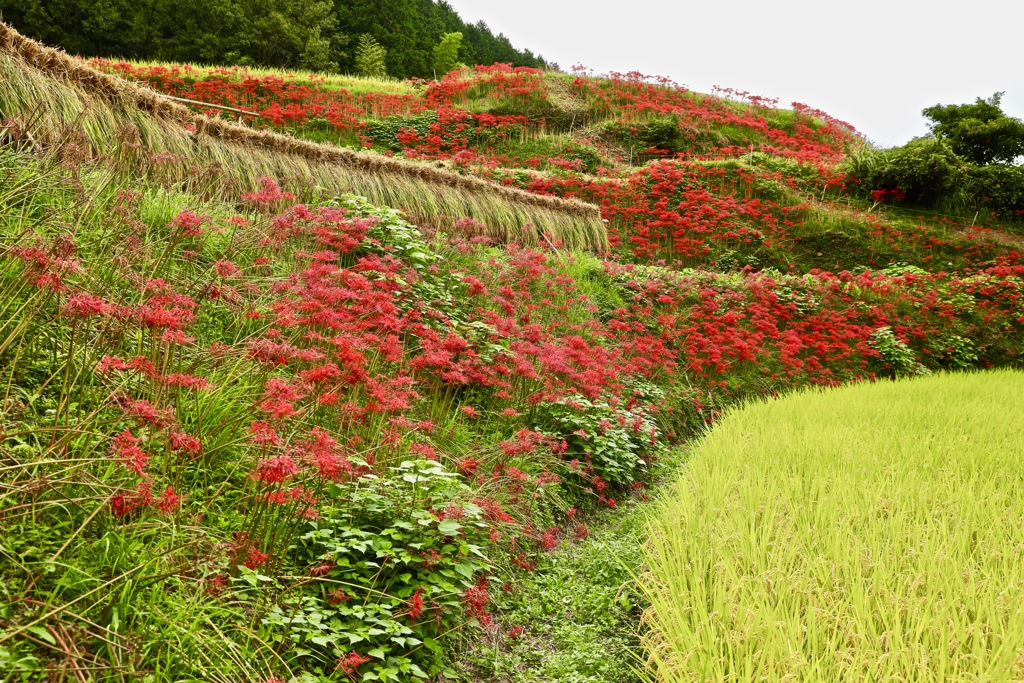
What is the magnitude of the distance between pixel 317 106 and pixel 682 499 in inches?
709

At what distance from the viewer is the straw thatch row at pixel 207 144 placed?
5.41 meters

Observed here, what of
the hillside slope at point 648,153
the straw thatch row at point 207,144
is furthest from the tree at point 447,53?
the straw thatch row at point 207,144

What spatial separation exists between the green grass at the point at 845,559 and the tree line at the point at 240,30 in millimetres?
29001

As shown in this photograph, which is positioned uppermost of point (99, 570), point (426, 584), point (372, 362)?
point (372, 362)

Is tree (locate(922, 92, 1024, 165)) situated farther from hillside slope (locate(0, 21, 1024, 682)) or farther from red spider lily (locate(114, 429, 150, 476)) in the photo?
red spider lily (locate(114, 429, 150, 476))

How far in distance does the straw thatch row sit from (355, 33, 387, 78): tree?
27373 mm

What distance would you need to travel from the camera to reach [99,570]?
2168 mm

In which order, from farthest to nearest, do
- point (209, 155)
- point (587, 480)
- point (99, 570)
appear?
point (209, 155), point (587, 480), point (99, 570)

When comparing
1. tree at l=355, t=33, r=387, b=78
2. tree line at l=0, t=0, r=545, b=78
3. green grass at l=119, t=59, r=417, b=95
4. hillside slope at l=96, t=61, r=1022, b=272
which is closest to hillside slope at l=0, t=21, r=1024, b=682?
hillside slope at l=96, t=61, r=1022, b=272

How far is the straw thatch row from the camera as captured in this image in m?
5.41

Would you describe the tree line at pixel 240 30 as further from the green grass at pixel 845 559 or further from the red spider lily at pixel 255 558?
the green grass at pixel 845 559

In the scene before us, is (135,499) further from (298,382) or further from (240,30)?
(240,30)

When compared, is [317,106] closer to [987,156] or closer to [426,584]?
[426,584]

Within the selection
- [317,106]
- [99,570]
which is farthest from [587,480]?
[317,106]
